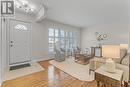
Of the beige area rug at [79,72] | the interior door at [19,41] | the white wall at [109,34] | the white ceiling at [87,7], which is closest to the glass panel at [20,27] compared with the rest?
the interior door at [19,41]

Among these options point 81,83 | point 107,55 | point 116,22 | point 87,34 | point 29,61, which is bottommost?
A: point 81,83

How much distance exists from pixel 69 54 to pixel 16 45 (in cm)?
415

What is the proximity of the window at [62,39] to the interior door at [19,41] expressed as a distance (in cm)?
191

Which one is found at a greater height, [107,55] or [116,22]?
[116,22]

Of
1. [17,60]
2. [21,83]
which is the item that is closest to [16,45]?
[17,60]

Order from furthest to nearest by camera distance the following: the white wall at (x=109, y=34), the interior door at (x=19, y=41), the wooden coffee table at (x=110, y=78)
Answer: the white wall at (x=109, y=34) → the interior door at (x=19, y=41) → the wooden coffee table at (x=110, y=78)

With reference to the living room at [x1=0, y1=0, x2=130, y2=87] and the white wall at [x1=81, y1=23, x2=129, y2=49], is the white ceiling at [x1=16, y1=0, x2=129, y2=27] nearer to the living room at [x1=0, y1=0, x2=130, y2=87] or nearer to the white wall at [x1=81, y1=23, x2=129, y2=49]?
the living room at [x1=0, y1=0, x2=130, y2=87]

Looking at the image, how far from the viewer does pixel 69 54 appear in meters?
7.28

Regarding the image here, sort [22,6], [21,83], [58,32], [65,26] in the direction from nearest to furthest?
[21,83] → [22,6] → [58,32] → [65,26]

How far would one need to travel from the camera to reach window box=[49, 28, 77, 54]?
20.2ft

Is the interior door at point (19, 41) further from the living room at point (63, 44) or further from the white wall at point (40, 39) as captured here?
the white wall at point (40, 39)

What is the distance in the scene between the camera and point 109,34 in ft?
20.4

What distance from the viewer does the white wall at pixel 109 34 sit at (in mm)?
5500

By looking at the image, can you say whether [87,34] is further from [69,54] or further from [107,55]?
[107,55]
